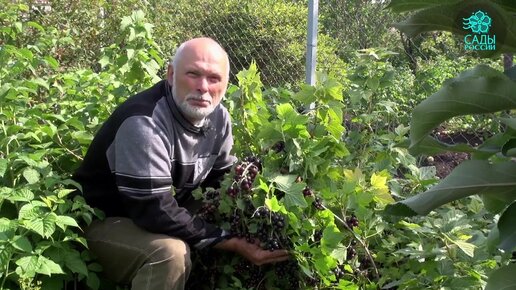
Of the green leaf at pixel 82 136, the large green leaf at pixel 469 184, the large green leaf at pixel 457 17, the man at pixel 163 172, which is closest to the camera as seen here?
the large green leaf at pixel 457 17

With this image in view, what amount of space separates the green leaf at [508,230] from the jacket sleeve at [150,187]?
1705 mm

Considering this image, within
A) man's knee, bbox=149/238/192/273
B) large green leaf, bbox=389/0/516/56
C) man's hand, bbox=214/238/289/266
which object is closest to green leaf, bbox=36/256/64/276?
man's knee, bbox=149/238/192/273

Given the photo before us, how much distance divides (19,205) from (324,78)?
144 cm

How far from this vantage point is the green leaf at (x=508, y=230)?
141 centimetres

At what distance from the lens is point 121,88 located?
3.91 metres

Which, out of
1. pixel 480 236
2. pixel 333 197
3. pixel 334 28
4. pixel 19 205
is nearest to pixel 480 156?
pixel 480 236

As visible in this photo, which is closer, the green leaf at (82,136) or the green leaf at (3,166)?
the green leaf at (3,166)

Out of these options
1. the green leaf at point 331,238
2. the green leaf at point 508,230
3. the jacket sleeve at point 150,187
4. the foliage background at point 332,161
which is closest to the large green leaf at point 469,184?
the green leaf at point 508,230

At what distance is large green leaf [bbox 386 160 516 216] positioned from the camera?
54.4 inches

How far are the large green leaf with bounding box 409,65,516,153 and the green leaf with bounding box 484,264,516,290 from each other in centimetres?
35

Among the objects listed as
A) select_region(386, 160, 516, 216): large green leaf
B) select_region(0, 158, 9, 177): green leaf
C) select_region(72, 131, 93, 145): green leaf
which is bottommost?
select_region(72, 131, 93, 145): green leaf

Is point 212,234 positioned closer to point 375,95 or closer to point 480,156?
point 375,95

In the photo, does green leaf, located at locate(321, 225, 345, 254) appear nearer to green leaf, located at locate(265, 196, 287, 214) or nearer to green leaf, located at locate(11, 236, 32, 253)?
green leaf, located at locate(265, 196, 287, 214)

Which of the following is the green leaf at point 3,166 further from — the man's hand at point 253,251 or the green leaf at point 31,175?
the man's hand at point 253,251
